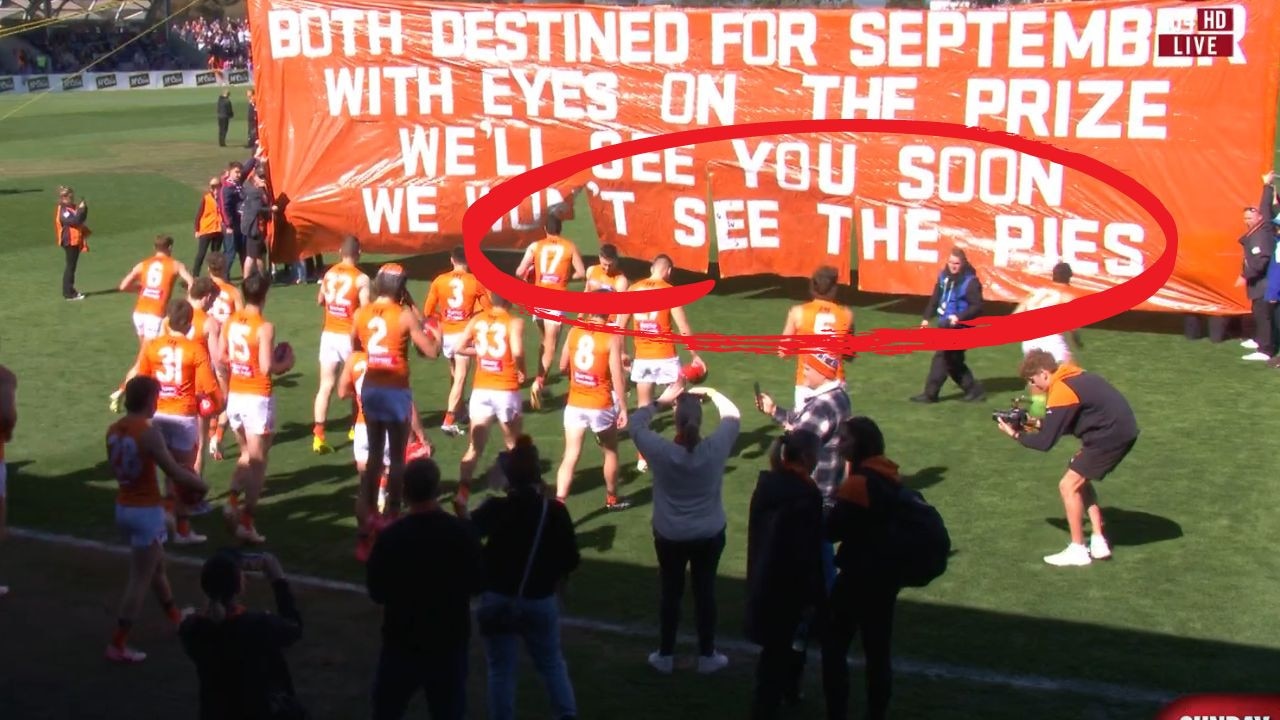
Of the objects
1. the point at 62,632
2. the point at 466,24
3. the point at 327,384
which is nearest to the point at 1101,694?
the point at 62,632

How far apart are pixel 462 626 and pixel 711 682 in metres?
2.25

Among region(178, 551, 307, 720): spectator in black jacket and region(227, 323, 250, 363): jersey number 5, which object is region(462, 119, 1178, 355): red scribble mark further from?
region(178, 551, 307, 720): spectator in black jacket

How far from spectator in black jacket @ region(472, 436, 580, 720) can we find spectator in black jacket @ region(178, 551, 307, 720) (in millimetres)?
1230

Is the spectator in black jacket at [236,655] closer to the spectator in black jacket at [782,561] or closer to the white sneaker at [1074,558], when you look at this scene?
the spectator in black jacket at [782,561]

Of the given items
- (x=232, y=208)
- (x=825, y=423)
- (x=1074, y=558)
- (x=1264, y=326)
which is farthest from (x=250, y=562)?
(x=232, y=208)

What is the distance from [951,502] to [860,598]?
471 cm

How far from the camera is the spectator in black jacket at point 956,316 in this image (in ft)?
A: 48.4

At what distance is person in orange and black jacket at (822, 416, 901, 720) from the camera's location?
7129 millimetres

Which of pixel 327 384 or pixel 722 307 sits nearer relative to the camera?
pixel 327 384

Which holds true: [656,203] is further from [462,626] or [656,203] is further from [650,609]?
[462,626]

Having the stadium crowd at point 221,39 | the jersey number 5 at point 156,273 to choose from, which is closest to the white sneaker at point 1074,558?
the jersey number 5 at point 156,273

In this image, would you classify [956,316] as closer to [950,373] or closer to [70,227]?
[950,373]

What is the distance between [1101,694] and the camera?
8086 millimetres

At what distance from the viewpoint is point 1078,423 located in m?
9.96
